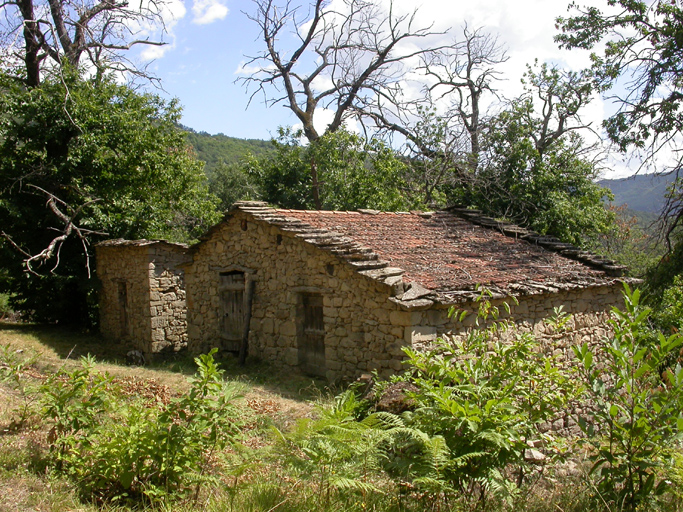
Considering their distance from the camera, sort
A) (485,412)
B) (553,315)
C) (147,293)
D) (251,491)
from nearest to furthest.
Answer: (485,412), (251,491), (553,315), (147,293)

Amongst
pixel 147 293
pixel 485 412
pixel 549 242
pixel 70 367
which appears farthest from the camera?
pixel 147 293

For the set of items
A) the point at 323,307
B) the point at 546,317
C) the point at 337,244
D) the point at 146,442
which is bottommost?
the point at 546,317

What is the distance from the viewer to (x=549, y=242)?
12.6 metres

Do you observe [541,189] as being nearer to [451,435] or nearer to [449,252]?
[449,252]

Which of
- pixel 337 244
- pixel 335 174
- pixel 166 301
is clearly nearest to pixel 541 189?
pixel 335 174

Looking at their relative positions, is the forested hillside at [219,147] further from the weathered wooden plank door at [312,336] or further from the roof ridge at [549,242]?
the weathered wooden plank door at [312,336]

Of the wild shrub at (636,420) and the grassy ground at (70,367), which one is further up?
the wild shrub at (636,420)

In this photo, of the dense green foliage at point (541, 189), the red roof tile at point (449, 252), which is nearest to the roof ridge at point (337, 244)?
the red roof tile at point (449, 252)

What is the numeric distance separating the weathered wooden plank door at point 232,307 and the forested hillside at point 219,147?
114ft

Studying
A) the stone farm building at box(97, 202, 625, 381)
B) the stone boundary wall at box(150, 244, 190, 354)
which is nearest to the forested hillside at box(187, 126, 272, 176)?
the stone boundary wall at box(150, 244, 190, 354)

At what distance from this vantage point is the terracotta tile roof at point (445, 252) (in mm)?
8617

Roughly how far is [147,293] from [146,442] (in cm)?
1028

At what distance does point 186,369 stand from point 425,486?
861 centimetres

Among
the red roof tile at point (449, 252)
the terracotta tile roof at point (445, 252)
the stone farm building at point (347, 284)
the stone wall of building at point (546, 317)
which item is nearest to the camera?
the stone wall of building at point (546, 317)
